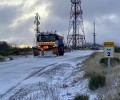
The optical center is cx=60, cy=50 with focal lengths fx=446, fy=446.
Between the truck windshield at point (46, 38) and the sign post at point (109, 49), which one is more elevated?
the truck windshield at point (46, 38)

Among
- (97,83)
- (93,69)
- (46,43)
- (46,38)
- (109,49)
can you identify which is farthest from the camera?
(46,38)

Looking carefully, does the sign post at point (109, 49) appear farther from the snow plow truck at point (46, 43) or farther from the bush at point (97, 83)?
the snow plow truck at point (46, 43)

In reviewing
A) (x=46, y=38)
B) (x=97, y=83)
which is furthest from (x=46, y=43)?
(x=97, y=83)

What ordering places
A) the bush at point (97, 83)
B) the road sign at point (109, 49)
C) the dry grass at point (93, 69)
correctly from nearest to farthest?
the bush at point (97, 83), the road sign at point (109, 49), the dry grass at point (93, 69)

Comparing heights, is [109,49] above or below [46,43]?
below

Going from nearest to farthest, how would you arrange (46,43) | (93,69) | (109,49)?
(109,49)
(93,69)
(46,43)

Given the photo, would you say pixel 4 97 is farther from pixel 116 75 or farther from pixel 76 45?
pixel 76 45

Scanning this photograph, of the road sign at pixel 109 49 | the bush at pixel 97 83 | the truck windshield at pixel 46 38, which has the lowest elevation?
the bush at pixel 97 83

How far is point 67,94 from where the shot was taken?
14.4m

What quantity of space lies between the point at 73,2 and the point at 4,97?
292 ft

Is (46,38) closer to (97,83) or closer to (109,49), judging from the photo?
(109,49)

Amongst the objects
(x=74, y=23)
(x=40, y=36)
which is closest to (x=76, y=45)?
(x=74, y=23)

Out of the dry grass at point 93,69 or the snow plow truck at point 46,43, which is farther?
the snow plow truck at point 46,43

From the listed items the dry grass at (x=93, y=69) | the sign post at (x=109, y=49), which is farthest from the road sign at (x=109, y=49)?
the dry grass at (x=93, y=69)
